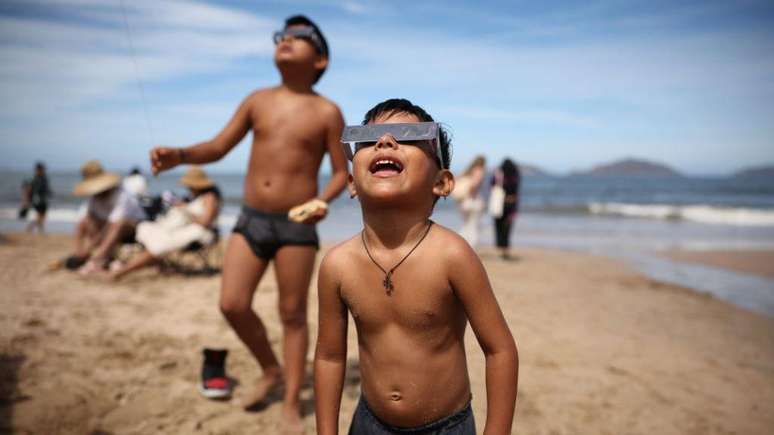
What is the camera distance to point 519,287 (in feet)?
27.2

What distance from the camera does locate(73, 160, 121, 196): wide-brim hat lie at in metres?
7.98

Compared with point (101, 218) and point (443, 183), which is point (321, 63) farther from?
point (101, 218)

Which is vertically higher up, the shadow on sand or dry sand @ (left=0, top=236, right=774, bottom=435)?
the shadow on sand

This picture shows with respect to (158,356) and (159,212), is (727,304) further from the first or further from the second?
(159,212)

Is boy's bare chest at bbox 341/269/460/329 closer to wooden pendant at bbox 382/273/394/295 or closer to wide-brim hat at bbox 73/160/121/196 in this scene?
wooden pendant at bbox 382/273/394/295

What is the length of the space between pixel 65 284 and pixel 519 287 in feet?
21.2

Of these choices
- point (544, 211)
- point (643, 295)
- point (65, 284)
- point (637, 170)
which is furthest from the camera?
point (637, 170)

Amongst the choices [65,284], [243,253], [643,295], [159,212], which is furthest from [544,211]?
[243,253]

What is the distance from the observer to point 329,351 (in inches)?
73.4

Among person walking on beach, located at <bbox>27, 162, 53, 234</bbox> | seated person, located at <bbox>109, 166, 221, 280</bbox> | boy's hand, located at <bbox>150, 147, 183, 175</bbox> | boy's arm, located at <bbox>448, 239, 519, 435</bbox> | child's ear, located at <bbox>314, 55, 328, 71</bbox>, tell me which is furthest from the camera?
person walking on beach, located at <bbox>27, 162, 53, 234</bbox>

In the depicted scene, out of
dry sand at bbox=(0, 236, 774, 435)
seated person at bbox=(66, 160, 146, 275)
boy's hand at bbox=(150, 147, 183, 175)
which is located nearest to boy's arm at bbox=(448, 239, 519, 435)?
boy's hand at bbox=(150, 147, 183, 175)

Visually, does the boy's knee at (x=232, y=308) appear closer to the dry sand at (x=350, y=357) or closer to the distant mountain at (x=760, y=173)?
the dry sand at (x=350, y=357)

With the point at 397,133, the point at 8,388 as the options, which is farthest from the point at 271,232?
the point at 8,388

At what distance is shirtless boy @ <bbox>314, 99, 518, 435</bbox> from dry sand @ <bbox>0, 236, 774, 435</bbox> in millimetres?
1855
